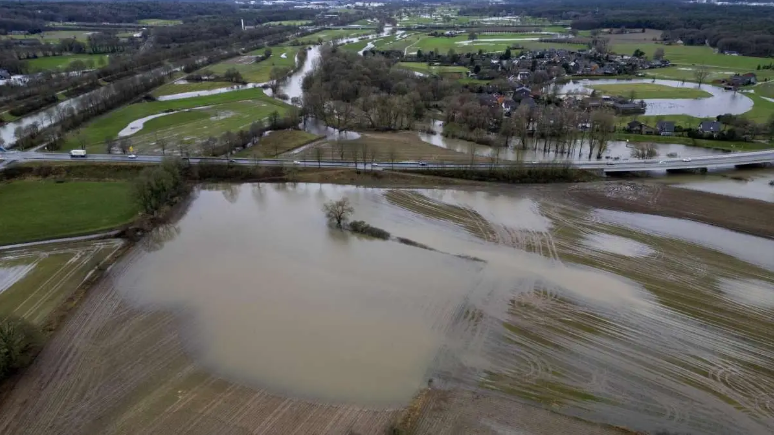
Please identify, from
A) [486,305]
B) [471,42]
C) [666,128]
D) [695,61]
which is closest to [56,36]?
[471,42]

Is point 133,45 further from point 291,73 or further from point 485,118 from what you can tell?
point 485,118

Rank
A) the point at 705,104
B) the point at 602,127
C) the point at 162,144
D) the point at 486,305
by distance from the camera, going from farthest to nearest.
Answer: the point at 705,104 → the point at 602,127 → the point at 162,144 → the point at 486,305

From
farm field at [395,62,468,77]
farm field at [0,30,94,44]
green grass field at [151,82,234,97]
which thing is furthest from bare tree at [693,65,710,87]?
farm field at [0,30,94,44]

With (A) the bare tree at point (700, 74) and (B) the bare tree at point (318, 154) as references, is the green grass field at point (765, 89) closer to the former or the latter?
(A) the bare tree at point (700, 74)

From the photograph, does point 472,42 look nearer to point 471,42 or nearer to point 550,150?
point 471,42

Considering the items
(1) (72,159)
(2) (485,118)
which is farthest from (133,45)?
(2) (485,118)

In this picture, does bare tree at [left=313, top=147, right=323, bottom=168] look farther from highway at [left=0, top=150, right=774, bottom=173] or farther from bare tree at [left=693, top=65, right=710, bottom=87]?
bare tree at [left=693, top=65, right=710, bottom=87]

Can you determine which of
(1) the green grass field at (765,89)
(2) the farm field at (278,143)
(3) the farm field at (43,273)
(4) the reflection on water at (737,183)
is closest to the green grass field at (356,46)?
(2) the farm field at (278,143)
